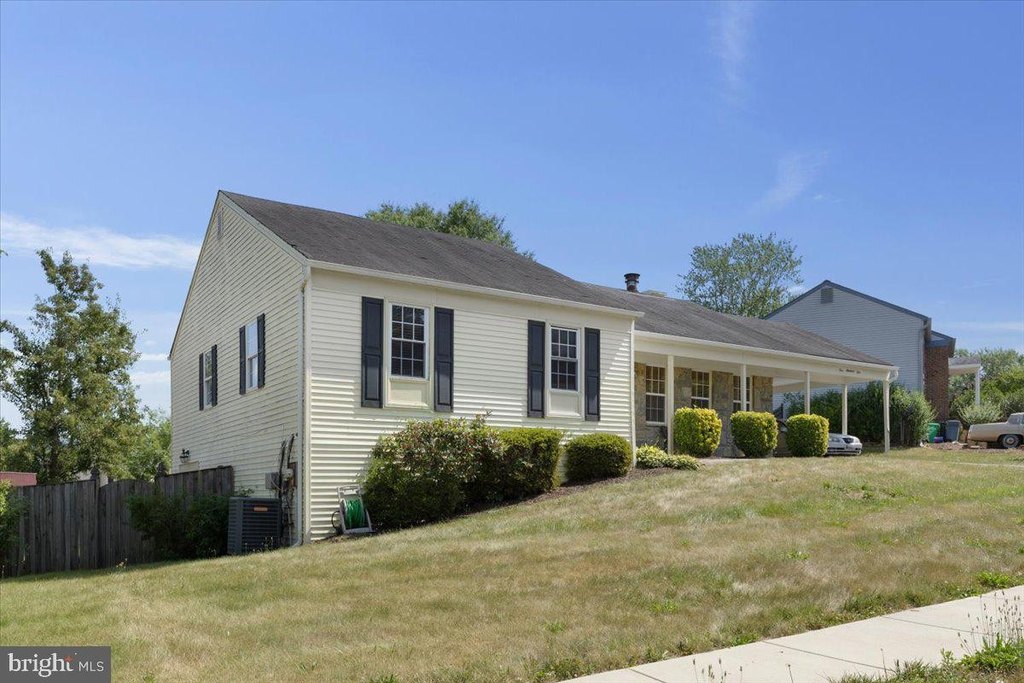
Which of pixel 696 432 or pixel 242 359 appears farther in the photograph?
pixel 696 432

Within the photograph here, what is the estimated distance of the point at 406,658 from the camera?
7.61 meters

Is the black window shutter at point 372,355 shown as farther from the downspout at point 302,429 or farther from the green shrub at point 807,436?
the green shrub at point 807,436

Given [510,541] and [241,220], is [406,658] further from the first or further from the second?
[241,220]

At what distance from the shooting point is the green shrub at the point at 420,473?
17.0 m

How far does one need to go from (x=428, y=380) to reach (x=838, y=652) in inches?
468

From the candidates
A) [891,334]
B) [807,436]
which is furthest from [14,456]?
[891,334]

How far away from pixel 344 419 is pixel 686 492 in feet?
20.3

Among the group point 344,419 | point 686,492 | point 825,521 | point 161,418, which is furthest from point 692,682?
point 161,418

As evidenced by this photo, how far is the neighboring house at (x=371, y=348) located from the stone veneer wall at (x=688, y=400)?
0.11 metres

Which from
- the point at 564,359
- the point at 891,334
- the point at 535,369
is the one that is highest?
the point at 891,334

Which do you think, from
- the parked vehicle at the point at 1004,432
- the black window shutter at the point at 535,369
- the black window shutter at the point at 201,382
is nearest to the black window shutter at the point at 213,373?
the black window shutter at the point at 201,382

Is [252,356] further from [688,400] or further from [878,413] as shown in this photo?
[878,413]

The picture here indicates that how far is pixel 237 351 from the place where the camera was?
21.4 metres

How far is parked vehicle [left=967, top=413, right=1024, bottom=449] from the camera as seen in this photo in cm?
3291
